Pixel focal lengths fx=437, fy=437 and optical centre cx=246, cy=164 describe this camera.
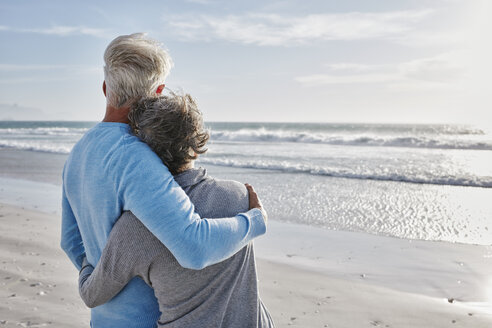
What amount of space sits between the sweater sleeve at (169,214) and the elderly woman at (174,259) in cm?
8

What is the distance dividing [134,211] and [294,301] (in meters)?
2.51

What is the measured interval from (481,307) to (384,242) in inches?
68.6

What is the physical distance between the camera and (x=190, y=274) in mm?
1270

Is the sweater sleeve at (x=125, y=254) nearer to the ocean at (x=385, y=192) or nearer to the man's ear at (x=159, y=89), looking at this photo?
the man's ear at (x=159, y=89)

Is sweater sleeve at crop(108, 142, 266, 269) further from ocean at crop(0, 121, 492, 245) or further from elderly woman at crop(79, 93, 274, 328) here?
ocean at crop(0, 121, 492, 245)

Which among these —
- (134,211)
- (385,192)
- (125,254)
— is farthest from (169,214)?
(385,192)

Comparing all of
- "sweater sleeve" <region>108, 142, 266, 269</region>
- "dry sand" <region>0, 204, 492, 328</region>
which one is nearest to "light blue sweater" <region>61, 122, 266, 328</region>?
"sweater sleeve" <region>108, 142, 266, 269</region>

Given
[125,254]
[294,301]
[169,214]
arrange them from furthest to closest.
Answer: [294,301] → [125,254] → [169,214]

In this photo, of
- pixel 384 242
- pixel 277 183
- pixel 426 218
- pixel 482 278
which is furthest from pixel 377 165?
pixel 482 278

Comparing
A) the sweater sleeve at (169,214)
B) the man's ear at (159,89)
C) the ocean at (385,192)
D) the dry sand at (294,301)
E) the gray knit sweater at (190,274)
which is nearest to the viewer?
the sweater sleeve at (169,214)

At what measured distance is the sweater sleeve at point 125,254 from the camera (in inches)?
48.1

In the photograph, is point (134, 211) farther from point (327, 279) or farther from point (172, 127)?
point (327, 279)

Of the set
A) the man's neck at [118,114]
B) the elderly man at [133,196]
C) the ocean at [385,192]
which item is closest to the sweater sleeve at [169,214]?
the elderly man at [133,196]

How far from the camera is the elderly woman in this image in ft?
4.06
